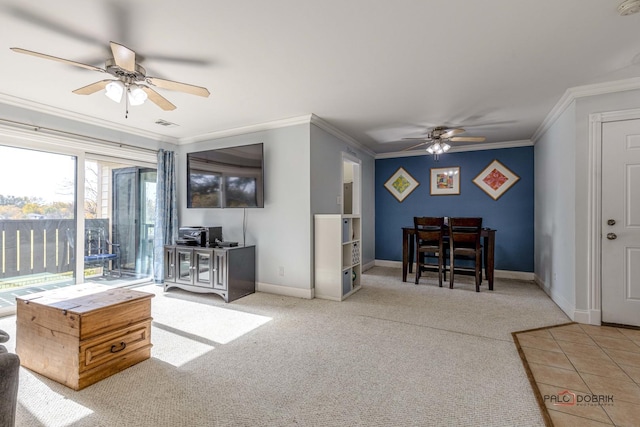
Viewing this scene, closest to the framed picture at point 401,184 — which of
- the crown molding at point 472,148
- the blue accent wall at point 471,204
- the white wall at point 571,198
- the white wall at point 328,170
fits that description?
the blue accent wall at point 471,204

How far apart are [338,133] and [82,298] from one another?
3.58 metres

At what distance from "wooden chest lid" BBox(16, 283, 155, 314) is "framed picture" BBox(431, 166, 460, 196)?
504cm

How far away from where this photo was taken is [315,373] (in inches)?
79.2

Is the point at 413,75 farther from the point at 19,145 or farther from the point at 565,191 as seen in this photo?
the point at 19,145

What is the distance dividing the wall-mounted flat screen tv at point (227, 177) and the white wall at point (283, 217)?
169 millimetres

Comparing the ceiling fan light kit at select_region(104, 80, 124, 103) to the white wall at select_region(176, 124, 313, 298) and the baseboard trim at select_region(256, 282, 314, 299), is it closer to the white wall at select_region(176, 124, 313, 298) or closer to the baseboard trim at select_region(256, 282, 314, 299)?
the white wall at select_region(176, 124, 313, 298)

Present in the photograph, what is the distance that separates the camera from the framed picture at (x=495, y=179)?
5.11 m

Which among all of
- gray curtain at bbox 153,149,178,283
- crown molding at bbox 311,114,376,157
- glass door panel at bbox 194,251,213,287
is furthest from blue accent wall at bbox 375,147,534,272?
gray curtain at bbox 153,149,178,283

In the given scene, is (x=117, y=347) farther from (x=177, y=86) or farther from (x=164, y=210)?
(x=164, y=210)

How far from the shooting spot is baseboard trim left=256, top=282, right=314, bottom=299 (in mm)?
3807

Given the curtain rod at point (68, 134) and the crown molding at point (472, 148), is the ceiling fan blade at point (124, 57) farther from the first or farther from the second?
the crown molding at point (472, 148)

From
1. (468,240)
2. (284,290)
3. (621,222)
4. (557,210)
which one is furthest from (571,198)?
(284,290)

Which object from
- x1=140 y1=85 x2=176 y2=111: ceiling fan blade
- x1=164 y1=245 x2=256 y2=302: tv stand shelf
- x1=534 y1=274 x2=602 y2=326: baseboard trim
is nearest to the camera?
x1=140 y1=85 x2=176 y2=111: ceiling fan blade

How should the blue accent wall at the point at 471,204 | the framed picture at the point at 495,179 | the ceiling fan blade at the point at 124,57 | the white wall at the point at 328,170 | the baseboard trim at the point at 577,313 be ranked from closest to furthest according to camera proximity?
the ceiling fan blade at the point at 124,57
the baseboard trim at the point at 577,313
the white wall at the point at 328,170
the blue accent wall at the point at 471,204
the framed picture at the point at 495,179
